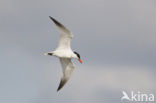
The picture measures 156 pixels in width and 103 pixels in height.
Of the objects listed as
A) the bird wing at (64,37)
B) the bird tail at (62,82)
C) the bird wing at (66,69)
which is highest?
the bird wing at (64,37)

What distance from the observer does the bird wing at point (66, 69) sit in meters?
50.5

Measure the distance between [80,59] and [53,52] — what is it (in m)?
2.86

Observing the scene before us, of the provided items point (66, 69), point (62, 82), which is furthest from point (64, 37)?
point (62, 82)

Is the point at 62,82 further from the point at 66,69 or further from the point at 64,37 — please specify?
the point at 64,37

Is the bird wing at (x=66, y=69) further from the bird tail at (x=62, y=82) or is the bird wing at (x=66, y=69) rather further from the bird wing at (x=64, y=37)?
the bird wing at (x=64, y=37)

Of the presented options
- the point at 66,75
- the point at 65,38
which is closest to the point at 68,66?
the point at 66,75

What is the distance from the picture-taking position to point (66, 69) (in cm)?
5075

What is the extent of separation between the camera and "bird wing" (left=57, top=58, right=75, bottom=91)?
166 ft

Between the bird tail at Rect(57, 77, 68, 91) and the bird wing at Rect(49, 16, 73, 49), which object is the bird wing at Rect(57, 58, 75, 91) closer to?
the bird tail at Rect(57, 77, 68, 91)

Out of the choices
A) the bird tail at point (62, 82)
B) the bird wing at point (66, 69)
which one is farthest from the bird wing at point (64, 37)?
the bird tail at point (62, 82)

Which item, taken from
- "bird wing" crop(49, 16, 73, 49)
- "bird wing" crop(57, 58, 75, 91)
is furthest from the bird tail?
"bird wing" crop(49, 16, 73, 49)

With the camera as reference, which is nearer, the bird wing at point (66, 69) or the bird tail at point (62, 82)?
the bird wing at point (66, 69)

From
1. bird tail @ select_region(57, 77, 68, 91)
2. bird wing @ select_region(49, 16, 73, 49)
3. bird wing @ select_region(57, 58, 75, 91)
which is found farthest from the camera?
bird tail @ select_region(57, 77, 68, 91)

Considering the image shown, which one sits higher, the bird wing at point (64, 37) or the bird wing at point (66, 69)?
the bird wing at point (64, 37)
